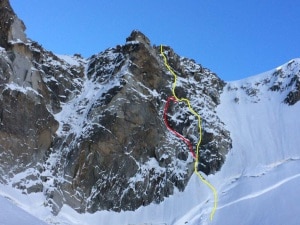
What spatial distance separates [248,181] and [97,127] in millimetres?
21042

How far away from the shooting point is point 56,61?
69938 millimetres

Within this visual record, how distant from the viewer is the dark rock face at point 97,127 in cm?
5466

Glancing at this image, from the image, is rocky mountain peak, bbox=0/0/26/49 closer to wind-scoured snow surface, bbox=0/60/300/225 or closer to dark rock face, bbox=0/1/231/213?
dark rock face, bbox=0/1/231/213

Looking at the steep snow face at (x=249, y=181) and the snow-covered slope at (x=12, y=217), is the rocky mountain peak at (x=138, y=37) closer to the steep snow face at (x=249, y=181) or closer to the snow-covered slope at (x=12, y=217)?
the steep snow face at (x=249, y=181)

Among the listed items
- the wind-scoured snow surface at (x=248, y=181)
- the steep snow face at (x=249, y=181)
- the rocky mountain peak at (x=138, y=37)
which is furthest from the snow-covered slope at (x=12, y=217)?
the rocky mountain peak at (x=138, y=37)

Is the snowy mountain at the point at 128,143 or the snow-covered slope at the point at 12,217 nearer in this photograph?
the snow-covered slope at the point at 12,217

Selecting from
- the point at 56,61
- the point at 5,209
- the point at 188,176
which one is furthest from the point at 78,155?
the point at 5,209

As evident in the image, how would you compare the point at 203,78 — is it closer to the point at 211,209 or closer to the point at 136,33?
the point at 136,33

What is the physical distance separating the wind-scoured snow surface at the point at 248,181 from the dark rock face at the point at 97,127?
70.9 inches

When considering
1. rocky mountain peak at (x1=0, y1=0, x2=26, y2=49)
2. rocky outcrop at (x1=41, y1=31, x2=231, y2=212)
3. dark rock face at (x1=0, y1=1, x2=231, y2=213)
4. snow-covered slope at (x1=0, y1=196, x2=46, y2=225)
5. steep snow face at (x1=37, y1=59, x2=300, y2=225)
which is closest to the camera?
snow-covered slope at (x1=0, y1=196, x2=46, y2=225)

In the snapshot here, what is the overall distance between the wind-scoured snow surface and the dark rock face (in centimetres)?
180

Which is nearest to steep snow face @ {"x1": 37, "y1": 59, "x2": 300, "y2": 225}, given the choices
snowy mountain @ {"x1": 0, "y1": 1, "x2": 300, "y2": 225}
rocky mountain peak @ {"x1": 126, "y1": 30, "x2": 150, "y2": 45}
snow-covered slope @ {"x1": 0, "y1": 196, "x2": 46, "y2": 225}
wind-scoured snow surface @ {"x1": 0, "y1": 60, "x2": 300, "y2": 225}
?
wind-scoured snow surface @ {"x1": 0, "y1": 60, "x2": 300, "y2": 225}

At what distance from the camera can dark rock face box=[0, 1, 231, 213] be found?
5466 centimetres

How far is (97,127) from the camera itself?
60.2 m
